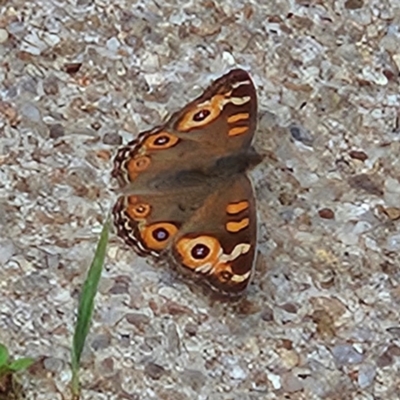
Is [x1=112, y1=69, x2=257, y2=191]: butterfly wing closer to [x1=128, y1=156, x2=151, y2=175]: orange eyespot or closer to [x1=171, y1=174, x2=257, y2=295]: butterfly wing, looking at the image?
[x1=128, y1=156, x2=151, y2=175]: orange eyespot

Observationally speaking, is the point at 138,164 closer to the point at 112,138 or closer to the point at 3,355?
the point at 112,138

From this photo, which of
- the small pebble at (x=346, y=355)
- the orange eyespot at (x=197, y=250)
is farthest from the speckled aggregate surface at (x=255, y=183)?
the orange eyespot at (x=197, y=250)

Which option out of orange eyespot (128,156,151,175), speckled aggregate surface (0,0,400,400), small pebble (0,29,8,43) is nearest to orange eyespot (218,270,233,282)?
speckled aggregate surface (0,0,400,400)

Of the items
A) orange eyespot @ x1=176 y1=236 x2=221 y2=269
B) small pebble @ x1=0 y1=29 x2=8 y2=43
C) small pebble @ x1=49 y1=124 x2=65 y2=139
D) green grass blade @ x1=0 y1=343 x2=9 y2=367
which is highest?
orange eyespot @ x1=176 y1=236 x2=221 y2=269

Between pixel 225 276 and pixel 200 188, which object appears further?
pixel 200 188

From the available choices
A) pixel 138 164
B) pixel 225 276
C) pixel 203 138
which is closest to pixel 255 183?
pixel 203 138

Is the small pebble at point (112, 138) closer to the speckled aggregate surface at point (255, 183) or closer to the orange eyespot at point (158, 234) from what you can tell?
the speckled aggregate surface at point (255, 183)
